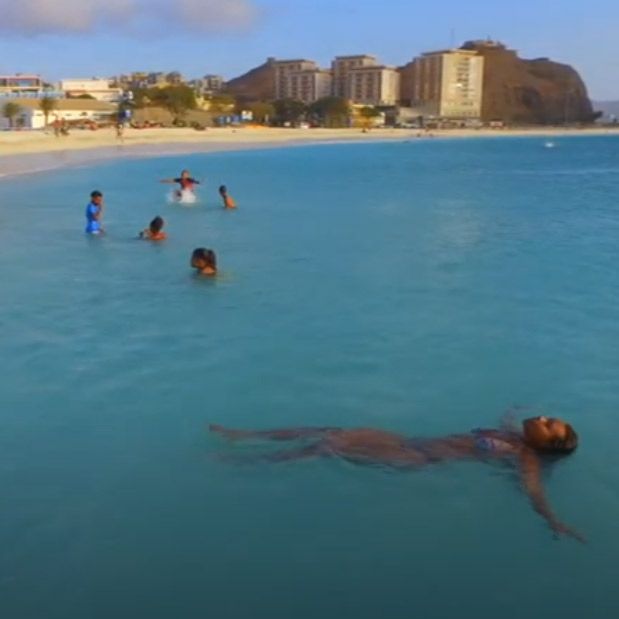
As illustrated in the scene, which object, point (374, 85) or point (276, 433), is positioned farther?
point (374, 85)

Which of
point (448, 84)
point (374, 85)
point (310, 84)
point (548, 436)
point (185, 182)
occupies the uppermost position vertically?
point (310, 84)

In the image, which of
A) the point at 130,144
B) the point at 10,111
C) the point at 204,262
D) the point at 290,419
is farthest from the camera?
the point at 10,111

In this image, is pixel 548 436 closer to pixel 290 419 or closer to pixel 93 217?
pixel 290 419

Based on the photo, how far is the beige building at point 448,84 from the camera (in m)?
183

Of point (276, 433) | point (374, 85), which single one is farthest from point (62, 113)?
point (374, 85)

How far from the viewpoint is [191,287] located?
12.1m

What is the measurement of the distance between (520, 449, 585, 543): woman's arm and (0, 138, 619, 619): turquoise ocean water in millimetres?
73

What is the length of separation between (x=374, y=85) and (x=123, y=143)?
133385 millimetres

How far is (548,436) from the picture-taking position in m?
6.00

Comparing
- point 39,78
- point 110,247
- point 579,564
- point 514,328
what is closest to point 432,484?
point 579,564

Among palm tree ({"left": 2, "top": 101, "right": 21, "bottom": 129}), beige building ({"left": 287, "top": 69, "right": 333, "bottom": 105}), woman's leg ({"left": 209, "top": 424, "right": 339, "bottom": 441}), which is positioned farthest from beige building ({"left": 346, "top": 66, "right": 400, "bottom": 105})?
woman's leg ({"left": 209, "top": 424, "right": 339, "bottom": 441})

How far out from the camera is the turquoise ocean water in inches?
181

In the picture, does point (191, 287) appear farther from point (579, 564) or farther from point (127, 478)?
point (579, 564)

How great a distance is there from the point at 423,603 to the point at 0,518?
8.81 feet
